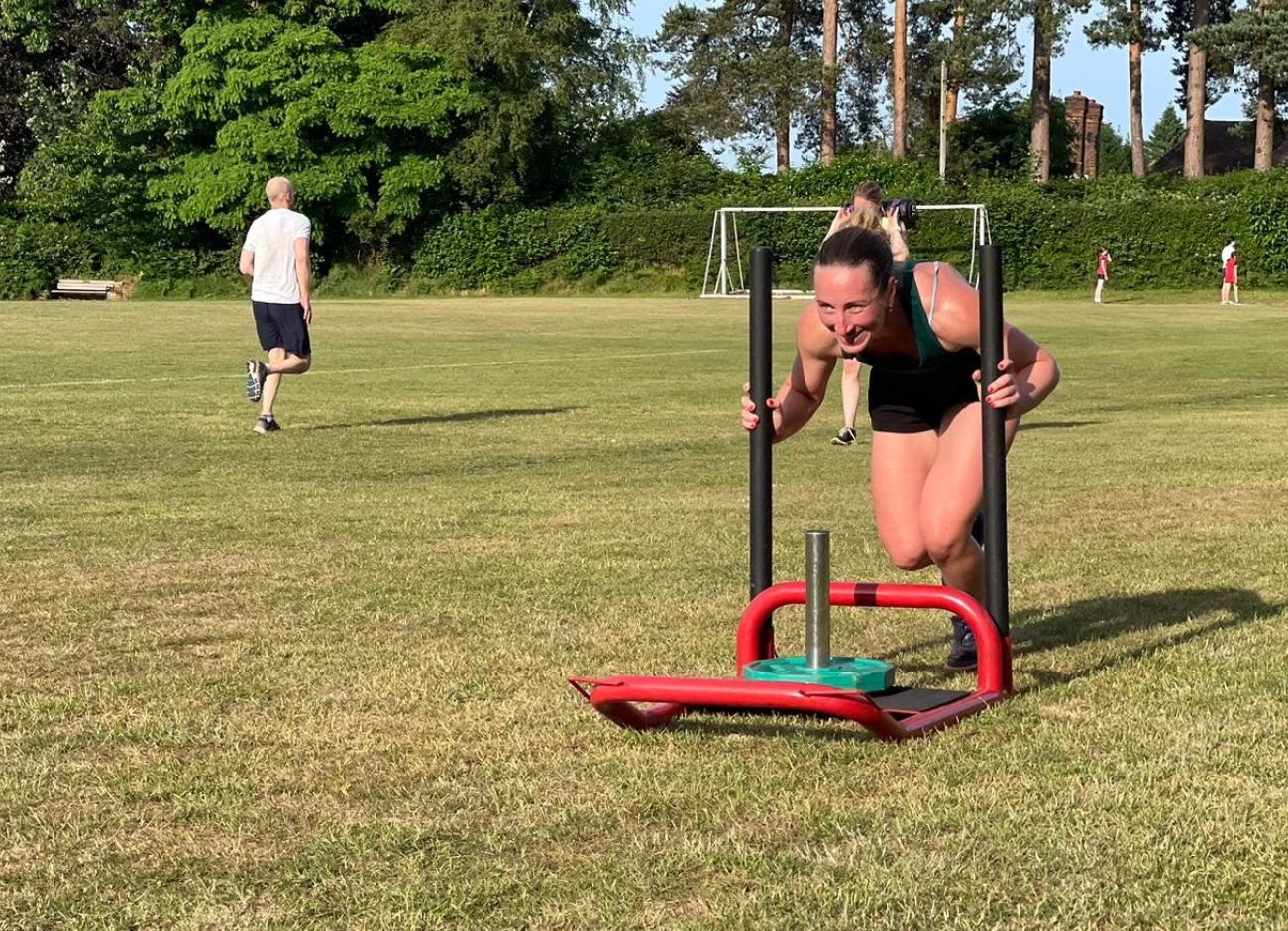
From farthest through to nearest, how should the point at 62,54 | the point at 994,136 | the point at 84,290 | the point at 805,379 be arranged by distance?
the point at 994,136, the point at 62,54, the point at 84,290, the point at 805,379

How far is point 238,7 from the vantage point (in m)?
64.6

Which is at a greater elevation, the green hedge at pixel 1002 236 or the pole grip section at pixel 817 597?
the green hedge at pixel 1002 236

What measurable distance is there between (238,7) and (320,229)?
8.84m

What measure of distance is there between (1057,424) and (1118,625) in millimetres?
9550

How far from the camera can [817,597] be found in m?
5.02

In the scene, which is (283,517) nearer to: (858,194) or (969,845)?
(858,194)

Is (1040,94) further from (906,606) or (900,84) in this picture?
(906,606)

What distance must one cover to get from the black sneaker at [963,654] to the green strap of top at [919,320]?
1.00 metres

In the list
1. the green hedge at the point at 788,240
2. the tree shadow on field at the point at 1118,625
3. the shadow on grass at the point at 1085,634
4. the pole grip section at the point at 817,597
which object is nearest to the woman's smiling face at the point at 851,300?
the pole grip section at the point at 817,597

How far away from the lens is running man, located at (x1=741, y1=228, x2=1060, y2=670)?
5.15 m

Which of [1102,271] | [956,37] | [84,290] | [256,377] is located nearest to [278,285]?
[256,377]

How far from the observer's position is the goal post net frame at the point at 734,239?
5409cm

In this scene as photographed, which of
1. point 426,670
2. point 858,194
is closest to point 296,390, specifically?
point 858,194

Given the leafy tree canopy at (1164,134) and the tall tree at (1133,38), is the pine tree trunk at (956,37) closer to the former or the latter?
the tall tree at (1133,38)
